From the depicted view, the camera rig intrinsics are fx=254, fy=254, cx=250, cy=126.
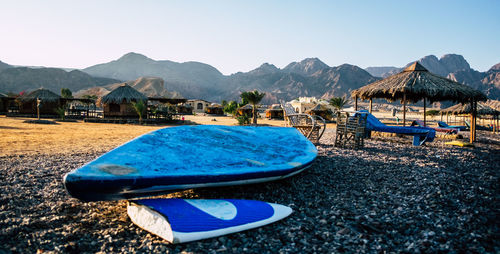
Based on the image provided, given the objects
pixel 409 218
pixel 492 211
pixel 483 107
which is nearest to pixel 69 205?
pixel 409 218

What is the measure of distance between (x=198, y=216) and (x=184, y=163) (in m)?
0.65

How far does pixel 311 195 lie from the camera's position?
3.72 m

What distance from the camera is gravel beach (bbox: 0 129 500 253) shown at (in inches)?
95.6

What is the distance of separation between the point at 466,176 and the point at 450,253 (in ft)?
10.4

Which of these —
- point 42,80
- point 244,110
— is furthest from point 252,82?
point 244,110

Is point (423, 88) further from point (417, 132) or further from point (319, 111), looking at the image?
point (319, 111)

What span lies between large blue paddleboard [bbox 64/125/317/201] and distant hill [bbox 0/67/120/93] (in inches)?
5201

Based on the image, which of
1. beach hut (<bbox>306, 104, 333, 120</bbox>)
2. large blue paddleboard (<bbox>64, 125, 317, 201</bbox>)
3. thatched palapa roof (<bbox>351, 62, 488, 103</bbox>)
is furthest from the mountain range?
large blue paddleboard (<bbox>64, 125, 317, 201</bbox>)

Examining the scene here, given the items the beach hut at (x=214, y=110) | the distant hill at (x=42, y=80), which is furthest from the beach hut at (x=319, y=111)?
the distant hill at (x=42, y=80)

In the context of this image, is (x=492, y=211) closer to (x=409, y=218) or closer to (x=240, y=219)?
(x=409, y=218)

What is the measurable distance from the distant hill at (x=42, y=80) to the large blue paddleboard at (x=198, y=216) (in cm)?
13286

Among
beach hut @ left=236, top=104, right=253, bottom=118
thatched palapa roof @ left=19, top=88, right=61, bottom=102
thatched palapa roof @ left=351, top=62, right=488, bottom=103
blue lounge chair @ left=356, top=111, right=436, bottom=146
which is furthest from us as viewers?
beach hut @ left=236, top=104, right=253, bottom=118

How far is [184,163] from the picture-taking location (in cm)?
300

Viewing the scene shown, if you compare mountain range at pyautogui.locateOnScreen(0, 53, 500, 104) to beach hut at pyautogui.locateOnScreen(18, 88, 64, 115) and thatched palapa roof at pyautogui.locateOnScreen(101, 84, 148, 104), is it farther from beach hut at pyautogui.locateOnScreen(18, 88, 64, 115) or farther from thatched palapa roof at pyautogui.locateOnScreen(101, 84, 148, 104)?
thatched palapa roof at pyautogui.locateOnScreen(101, 84, 148, 104)
